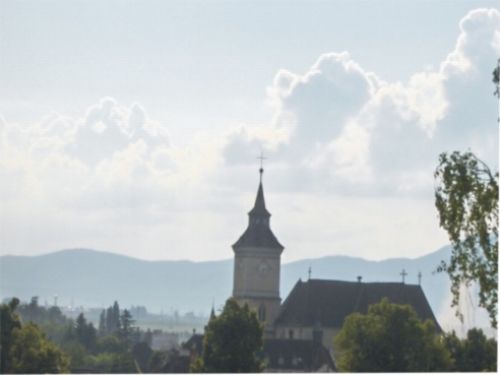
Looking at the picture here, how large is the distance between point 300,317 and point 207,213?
1614 cm

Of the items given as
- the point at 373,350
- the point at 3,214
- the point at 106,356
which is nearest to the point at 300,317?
the point at 106,356

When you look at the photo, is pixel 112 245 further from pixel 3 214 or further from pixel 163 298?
pixel 163 298

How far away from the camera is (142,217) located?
20.6m

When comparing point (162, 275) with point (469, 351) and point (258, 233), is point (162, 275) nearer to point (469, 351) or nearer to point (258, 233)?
→ point (258, 233)

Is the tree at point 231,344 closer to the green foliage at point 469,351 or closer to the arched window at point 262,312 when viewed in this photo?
the green foliage at point 469,351

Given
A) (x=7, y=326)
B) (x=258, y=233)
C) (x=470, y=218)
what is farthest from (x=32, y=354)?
(x=258, y=233)

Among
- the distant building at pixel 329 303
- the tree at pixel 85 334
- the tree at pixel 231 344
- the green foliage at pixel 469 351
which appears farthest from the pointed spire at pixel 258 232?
the green foliage at pixel 469 351

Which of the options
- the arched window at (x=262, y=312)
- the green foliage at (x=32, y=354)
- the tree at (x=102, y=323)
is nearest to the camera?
the green foliage at (x=32, y=354)

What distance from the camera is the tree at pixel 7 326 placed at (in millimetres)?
16594

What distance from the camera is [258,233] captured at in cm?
3444

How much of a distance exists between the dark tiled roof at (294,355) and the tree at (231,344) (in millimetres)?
8836

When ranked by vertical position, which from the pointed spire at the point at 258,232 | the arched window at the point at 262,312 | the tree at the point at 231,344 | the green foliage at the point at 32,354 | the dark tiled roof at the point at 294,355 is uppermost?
the pointed spire at the point at 258,232

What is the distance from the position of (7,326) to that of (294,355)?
51.4 ft

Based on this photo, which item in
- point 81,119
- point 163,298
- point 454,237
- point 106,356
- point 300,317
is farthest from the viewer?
point 163,298
